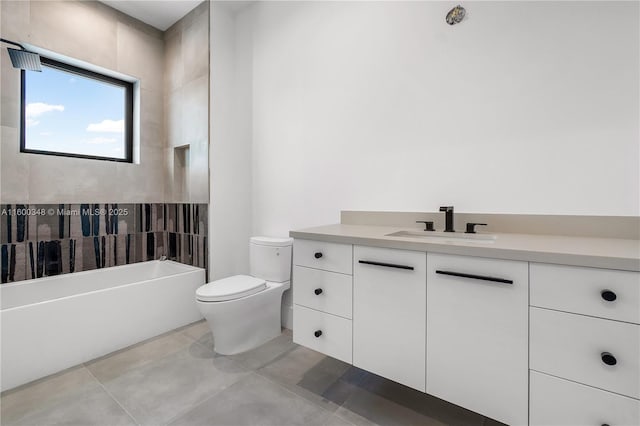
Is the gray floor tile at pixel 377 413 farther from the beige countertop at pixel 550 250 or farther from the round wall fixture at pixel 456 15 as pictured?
the round wall fixture at pixel 456 15

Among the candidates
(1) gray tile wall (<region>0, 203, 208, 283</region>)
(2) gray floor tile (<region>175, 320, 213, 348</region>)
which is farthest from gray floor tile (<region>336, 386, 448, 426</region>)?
(1) gray tile wall (<region>0, 203, 208, 283</region>)

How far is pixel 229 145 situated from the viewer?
267 centimetres

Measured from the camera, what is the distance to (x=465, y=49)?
1.59 metres

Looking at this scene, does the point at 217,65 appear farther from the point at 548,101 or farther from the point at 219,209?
the point at 548,101

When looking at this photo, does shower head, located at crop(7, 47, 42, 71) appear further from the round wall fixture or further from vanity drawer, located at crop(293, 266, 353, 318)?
the round wall fixture

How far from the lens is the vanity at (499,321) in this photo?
34.1 inches

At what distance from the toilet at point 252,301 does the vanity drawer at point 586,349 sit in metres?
1.60

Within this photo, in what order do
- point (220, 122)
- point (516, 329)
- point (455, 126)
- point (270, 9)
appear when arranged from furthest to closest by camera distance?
point (220, 122) < point (270, 9) < point (455, 126) < point (516, 329)

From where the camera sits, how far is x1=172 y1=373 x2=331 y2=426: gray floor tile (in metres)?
1.37

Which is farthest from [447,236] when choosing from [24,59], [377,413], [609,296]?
[24,59]

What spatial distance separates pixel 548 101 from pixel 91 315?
2.96 metres

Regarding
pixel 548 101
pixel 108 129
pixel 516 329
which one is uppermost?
pixel 108 129

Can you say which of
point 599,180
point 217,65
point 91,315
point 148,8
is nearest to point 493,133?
point 599,180

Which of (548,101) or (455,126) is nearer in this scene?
(548,101)
